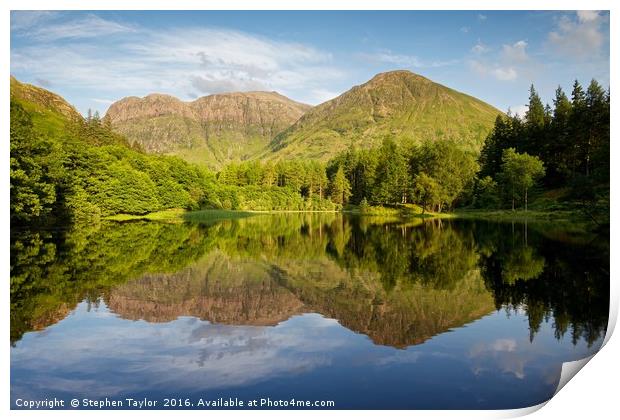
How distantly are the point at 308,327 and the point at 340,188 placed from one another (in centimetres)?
9312

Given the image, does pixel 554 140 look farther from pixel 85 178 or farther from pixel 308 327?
pixel 308 327

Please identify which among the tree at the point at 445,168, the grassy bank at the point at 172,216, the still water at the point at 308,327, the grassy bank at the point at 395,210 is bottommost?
the still water at the point at 308,327

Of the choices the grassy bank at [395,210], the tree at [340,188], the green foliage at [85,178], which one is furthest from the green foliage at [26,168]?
the tree at [340,188]

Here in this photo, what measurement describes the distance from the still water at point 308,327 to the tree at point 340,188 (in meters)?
83.2

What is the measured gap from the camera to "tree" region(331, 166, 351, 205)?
10294 centimetres

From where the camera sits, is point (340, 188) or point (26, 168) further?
point (340, 188)

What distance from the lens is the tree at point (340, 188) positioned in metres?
103

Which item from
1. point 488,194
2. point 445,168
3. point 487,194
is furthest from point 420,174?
point 488,194

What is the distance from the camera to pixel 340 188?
10281 cm

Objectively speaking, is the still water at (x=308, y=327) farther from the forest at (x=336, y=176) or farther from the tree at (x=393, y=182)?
the tree at (x=393, y=182)

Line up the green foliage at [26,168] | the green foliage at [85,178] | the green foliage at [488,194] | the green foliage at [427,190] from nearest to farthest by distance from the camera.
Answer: the green foliage at [26,168], the green foliage at [85,178], the green foliage at [488,194], the green foliage at [427,190]

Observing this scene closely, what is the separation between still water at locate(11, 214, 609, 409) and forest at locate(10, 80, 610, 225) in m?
12.2
